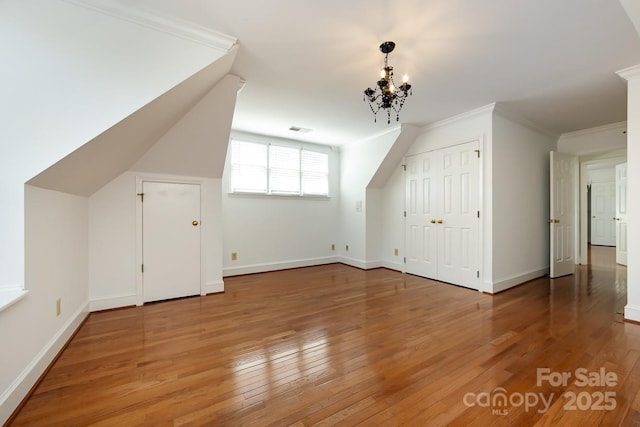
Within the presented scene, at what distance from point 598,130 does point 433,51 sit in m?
4.27

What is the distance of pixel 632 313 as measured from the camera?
8.76ft

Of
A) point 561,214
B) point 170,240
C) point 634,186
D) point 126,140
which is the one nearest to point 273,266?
point 170,240

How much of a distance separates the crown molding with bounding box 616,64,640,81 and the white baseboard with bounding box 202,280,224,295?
5.20 metres

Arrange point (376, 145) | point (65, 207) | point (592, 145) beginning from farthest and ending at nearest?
1. point (376, 145)
2. point (592, 145)
3. point (65, 207)

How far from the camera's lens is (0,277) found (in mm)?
1639

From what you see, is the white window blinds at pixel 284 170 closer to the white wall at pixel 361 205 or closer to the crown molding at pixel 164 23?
the white wall at pixel 361 205

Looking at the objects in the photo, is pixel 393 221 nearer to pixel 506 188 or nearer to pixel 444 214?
pixel 444 214

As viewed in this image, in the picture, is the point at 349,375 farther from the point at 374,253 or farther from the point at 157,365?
the point at 374,253

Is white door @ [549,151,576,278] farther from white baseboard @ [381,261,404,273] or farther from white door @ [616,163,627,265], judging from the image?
white baseboard @ [381,261,404,273]

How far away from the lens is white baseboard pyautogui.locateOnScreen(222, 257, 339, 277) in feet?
15.3

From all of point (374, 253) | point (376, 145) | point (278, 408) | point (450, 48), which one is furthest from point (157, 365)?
point (376, 145)

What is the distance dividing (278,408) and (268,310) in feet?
5.22

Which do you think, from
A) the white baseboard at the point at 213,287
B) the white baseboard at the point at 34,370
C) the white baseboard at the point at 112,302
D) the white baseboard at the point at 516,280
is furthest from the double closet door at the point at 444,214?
the white baseboard at the point at 34,370

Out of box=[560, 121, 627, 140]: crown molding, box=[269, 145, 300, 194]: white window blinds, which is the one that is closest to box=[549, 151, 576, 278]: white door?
box=[560, 121, 627, 140]: crown molding
